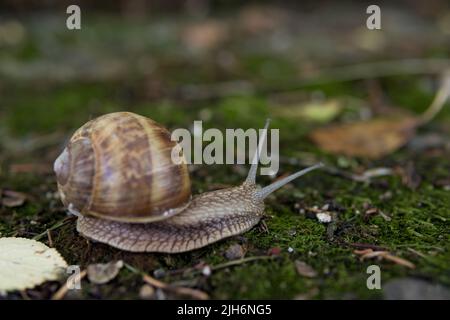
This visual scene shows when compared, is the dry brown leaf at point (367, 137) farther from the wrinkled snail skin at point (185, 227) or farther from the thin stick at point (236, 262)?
the thin stick at point (236, 262)

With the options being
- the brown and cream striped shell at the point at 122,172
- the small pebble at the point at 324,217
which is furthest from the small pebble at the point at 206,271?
the small pebble at the point at 324,217

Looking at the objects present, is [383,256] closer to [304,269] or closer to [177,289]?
[304,269]

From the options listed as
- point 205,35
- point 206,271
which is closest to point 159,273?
point 206,271

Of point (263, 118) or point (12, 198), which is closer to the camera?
point (12, 198)

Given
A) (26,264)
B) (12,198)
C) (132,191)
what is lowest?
(26,264)

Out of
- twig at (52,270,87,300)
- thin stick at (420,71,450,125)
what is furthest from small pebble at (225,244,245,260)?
thin stick at (420,71,450,125)

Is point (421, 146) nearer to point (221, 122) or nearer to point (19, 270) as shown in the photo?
point (221, 122)

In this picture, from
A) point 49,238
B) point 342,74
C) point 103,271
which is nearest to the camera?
point 103,271
